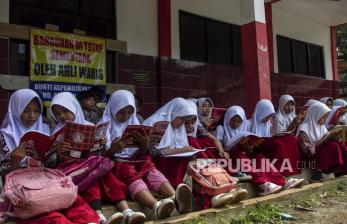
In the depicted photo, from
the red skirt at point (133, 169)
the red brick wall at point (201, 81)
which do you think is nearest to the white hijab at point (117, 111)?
the red skirt at point (133, 169)

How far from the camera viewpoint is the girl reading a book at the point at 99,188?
3.18m

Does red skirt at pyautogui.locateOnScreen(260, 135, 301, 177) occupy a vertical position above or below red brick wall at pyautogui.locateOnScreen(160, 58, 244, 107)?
below

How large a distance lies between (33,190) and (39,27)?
11.8ft

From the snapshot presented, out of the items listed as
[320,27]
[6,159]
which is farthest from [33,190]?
[320,27]

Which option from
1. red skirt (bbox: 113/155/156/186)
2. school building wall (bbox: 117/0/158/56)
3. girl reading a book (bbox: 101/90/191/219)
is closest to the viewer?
girl reading a book (bbox: 101/90/191/219)

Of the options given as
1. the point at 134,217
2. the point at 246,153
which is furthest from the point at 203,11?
the point at 134,217

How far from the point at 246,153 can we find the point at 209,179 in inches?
38.5

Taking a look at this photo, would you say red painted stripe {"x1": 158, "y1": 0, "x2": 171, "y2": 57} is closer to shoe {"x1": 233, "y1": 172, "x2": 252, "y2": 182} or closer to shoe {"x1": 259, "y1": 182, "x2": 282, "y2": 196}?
shoe {"x1": 233, "y1": 172, "x2": 252, "y2": 182}

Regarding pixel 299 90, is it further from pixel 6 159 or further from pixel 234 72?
pixel 6 159

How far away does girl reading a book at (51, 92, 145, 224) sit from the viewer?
3.18 meters

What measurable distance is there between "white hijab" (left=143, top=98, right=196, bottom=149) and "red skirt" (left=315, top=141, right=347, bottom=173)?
7.18 feet

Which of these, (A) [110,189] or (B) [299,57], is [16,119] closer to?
(A) [110,189]

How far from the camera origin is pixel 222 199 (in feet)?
12.8

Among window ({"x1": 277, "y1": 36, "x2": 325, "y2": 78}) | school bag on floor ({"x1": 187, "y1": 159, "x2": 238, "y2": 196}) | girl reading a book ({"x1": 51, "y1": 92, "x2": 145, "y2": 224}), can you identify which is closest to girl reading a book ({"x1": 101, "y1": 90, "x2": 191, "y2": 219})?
girl reading a book ({"x1": 51, "y1": 92, "x2": 145, "y2": 224})
